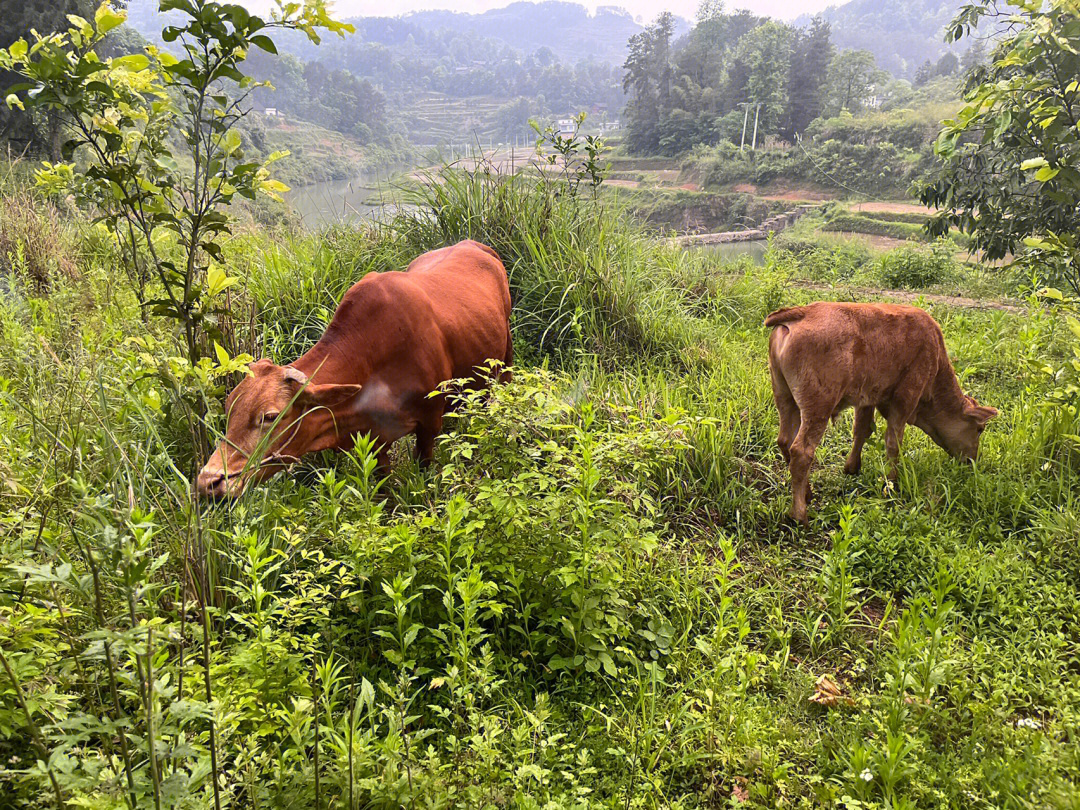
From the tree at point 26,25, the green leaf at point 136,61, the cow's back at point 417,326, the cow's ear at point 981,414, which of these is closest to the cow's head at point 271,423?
the cow's back at point 417,326

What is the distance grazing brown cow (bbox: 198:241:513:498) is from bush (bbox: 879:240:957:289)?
8362 mm

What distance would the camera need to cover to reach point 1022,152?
6742mm

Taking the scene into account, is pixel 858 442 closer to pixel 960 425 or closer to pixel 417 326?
pixel 960 425

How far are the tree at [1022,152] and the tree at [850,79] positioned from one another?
44582 millimetres

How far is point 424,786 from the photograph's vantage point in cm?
157

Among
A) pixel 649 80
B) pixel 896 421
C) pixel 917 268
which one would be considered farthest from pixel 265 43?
pixel 649 80

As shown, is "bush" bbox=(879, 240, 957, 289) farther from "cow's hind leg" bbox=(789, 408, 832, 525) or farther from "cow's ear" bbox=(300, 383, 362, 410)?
"cow's ear" bbox=(300, 383, 362, 410)

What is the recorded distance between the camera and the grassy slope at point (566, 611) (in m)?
A: 1.65

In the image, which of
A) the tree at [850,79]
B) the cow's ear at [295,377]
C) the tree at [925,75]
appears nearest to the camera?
the cow's ear at [295,377]

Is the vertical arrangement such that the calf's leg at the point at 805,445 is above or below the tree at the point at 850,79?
below

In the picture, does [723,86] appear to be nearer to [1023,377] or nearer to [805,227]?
[805,227]

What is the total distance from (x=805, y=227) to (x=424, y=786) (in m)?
29.2

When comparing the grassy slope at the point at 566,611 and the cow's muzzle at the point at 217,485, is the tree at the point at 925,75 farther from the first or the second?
the cow's muzzle at the point at 217,485

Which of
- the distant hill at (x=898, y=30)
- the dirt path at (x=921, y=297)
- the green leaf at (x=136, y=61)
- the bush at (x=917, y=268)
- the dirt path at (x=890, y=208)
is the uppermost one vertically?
the distant hill at (x=898, y=30)
